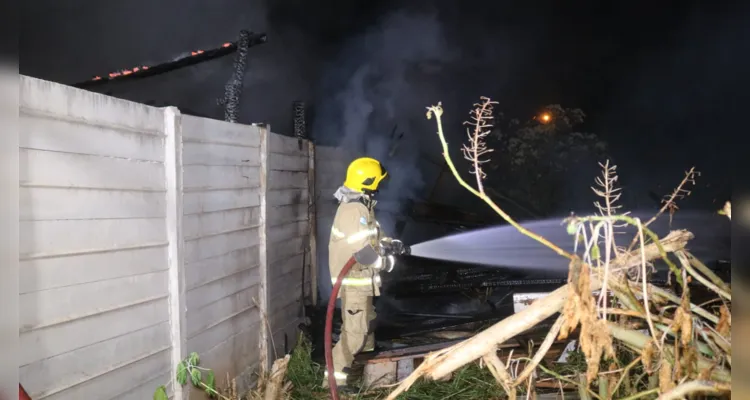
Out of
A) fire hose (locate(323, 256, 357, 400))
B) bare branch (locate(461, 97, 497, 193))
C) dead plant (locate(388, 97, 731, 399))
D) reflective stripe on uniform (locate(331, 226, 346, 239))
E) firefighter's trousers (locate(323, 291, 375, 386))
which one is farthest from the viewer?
reflective stripe on uniform (locate(331, 226, 346, 239))

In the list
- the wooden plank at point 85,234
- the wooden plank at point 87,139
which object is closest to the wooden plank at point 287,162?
the wooden plank at point 87,139

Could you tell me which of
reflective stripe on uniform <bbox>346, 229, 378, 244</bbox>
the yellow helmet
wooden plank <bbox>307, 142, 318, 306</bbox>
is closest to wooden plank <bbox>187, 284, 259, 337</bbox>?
reflective stripe on uniform <bbox>346, 229, 378, 244</bbox>

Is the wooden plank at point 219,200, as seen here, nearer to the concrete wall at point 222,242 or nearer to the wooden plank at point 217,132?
the concrete wall at point 222,242

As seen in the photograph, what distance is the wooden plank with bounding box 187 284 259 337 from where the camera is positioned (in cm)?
368

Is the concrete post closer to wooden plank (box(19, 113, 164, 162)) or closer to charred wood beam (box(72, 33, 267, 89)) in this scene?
wooden plank (box(19, 113, 164, 162))

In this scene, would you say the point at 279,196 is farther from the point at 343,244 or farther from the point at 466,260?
the point at 466,260

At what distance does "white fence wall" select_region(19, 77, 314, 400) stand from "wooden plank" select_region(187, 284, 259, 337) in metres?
0.01

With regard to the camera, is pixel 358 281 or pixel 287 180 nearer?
pixel 358 281

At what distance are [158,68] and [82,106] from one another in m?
5.91

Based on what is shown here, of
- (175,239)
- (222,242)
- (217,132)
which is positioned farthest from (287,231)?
(175,239)

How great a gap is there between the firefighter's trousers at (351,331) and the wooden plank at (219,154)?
1566mm

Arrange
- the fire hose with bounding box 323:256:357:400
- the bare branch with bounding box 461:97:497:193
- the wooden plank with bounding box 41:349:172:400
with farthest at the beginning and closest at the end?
the fire hose with bounding box 323:256:357:400, the wooden plank with bounding box 41:349:172:400, the bare branch with bounding box 461:97:497:193

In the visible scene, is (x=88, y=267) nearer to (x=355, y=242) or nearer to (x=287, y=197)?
(x=355, y=242)

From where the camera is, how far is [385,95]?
34.3 ft
